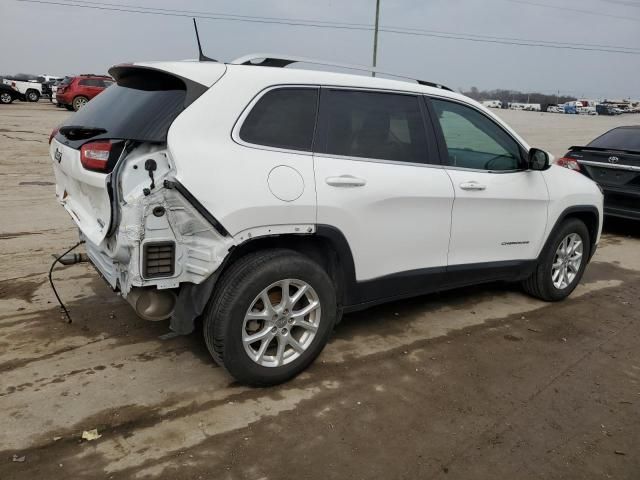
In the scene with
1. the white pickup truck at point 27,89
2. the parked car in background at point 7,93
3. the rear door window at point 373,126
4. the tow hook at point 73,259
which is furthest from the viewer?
the white pickup truck at point 27,89

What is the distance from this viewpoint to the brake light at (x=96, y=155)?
3053mm

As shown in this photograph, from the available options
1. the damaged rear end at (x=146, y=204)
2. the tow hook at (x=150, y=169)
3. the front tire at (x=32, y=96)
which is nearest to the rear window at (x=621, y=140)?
the damaged rear end at (x=146, y=204)

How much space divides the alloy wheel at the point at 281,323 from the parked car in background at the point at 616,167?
17.5ft

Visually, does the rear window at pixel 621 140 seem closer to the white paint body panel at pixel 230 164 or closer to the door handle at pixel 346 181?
the door handle at pixel 346 181

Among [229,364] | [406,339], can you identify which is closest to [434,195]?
[406,339]

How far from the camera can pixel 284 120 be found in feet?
11.0

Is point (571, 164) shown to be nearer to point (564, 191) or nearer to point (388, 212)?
point (564, 191)

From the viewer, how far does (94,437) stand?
2.88 m

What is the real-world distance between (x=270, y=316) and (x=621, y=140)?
7.11 m

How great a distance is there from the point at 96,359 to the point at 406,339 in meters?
2.24

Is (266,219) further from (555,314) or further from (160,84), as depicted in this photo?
(555,314)

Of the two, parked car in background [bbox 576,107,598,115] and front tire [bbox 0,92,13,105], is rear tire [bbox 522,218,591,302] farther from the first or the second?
parked car in background [bbox 576,107,598,115]

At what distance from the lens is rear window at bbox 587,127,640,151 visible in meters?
7.99

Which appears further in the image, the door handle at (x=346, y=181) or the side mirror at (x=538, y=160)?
the side mirror at (x=538, y=160)
